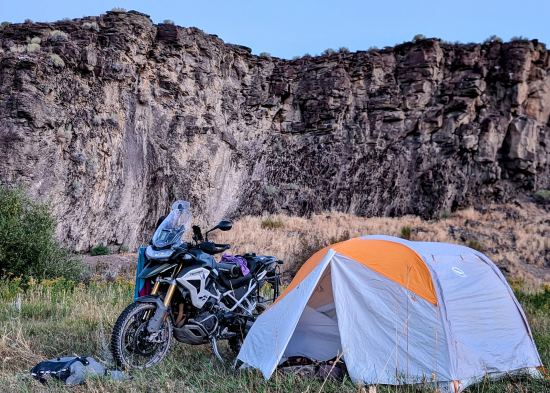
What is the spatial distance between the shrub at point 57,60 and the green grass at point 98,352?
13.2m

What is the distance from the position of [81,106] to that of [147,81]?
3.57 metres

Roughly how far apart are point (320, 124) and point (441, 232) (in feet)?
29.3

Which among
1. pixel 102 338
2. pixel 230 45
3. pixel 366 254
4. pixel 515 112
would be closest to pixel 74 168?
pixel 230 45

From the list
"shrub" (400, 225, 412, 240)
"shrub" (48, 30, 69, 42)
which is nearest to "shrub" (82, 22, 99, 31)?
"shrub" (48, 30, 69, 42)

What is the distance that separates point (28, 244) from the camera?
42.7 feet

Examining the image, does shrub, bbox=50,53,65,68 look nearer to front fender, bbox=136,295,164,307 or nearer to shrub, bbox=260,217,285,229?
shrub, bbox=260,217,285,229

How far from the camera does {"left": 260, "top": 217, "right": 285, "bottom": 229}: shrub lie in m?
25.1

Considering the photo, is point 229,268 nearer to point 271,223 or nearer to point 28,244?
point 28,244

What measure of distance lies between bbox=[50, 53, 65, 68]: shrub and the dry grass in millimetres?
9363

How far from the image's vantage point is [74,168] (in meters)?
21.3

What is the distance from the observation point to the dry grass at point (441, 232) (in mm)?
21484

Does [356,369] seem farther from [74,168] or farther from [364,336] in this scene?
[74,168]

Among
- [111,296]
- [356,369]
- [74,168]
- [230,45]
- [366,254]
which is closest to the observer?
[356,369]

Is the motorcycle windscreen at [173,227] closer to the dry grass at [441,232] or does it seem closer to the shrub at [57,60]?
the dry grass at [441,232]
